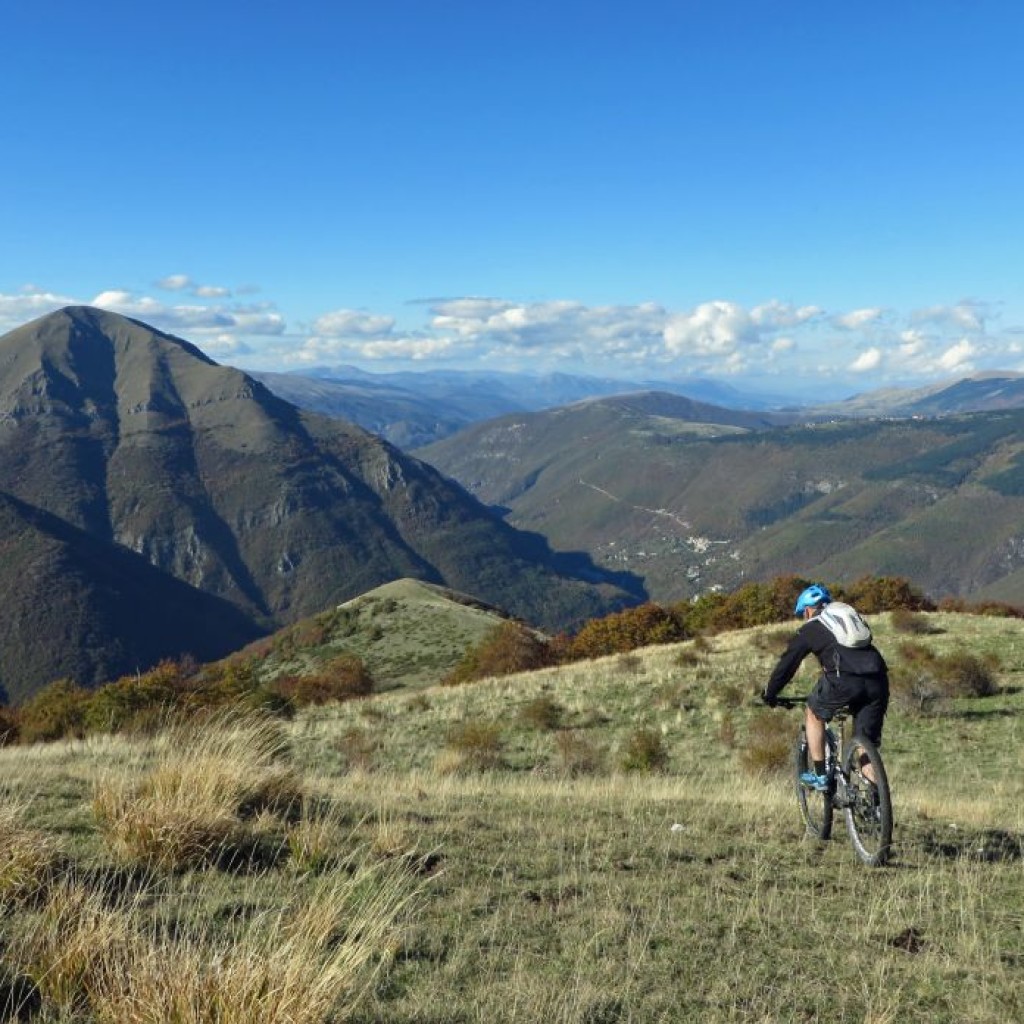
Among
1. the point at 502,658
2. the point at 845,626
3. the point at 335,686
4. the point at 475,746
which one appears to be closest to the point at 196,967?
the point at 845,626

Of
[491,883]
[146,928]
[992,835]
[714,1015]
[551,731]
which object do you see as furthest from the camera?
[551,731]

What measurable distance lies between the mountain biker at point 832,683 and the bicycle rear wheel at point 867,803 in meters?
A: 0.21

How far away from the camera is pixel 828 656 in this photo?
791cm

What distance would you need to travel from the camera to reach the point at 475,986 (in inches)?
181

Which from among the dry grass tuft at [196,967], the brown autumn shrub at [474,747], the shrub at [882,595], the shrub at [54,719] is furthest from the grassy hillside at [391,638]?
the dry grass tuft at [196,967]

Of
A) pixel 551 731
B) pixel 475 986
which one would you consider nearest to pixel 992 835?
pixel 475 986

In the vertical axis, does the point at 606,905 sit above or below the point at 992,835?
above

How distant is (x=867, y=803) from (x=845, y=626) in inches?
65.6

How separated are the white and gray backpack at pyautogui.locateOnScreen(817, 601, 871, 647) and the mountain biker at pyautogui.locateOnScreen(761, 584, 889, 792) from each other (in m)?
0.07

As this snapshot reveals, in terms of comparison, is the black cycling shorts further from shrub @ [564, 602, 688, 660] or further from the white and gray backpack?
shrub @ [564, 602, 688, 660]

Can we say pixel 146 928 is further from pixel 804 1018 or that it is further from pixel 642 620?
pixel 642 620

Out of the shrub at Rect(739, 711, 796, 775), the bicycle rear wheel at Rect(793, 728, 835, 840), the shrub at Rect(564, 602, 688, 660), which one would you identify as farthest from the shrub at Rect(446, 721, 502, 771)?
the shrub at Rect(564, 602, 688, 660)

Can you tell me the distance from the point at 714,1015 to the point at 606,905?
167 centimetres

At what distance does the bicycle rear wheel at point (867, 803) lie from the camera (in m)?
7.30
